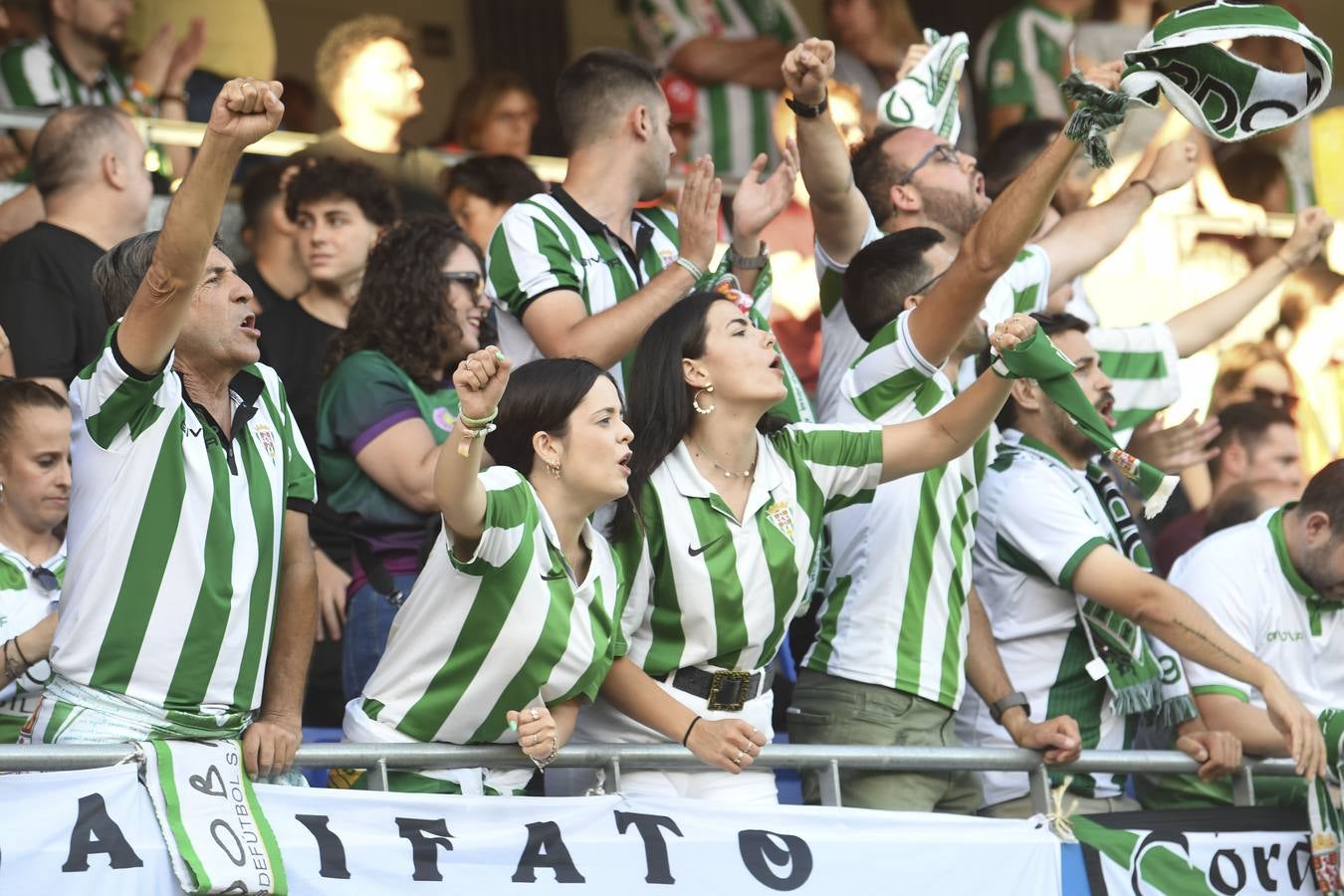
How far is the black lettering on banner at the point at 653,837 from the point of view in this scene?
431cm

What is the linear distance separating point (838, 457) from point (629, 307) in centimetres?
69

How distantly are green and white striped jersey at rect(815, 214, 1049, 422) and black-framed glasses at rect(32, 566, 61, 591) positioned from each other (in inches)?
85.9

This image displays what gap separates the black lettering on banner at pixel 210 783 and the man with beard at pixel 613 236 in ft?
5.27

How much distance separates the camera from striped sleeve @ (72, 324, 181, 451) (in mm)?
3809

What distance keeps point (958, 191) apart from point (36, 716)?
3177 millimetres

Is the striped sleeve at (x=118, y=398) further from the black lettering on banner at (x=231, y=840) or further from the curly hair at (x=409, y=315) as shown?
the curly hair at (x=409, y=315)

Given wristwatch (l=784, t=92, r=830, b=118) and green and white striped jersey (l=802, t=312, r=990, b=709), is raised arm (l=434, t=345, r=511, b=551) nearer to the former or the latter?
green and white striped jersey (l=802, t=312, r=990, b=709)

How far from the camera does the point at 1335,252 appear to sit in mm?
9469

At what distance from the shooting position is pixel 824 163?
539 centimetres

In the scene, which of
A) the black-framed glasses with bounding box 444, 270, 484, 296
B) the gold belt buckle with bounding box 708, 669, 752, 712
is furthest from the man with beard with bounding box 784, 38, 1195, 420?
the gold belt buckle with bounding box 708, 669, 752, 712

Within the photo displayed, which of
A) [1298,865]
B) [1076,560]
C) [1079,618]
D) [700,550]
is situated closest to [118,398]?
[700,550]

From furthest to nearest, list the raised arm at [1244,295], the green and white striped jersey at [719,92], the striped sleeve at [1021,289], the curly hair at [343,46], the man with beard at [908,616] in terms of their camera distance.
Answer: the green and white striped jersey at [719,92]
the curly hair at [343,46]
the raised arm at [1244,295]
the striped sleeve at [1021,289]
the man with beard at [908,616]

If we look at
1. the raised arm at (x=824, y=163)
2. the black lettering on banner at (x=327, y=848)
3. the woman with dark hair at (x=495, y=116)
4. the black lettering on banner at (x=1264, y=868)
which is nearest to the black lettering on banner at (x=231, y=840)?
the black lettering on banner at (x=327, y=848)

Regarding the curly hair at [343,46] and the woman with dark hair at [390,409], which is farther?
the curly hair at [343,46]
